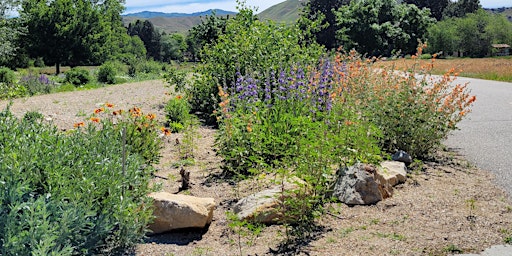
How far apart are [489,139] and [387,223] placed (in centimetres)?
434

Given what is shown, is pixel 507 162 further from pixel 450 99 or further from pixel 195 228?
pixel 195 228

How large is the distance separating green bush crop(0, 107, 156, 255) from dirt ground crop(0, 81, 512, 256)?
315mm

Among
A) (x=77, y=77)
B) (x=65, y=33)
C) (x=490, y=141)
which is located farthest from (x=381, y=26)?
(x=490, y=141)

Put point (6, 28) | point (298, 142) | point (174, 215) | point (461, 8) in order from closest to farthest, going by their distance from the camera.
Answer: point (174, 215) < point (298, 142) < point (6, 28) < point (461, 8)

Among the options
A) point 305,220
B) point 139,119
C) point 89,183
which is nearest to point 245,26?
point 139,119

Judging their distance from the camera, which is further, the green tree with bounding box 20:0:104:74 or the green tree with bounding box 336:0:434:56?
the green tree with bounding box 336:0:434:56

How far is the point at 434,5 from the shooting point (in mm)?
72562

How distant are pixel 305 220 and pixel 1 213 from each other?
2257mm

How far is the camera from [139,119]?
5.90m

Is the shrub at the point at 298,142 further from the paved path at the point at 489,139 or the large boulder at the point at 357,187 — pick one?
the paved path at the point at 489,139

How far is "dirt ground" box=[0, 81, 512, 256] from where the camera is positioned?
3.54 metres

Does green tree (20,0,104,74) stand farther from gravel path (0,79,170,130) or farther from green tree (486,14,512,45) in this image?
green tree (486,14,512,45)

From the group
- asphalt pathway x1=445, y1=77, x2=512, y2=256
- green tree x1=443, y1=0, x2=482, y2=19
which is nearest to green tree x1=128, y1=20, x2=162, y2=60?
green tree x1=443, y1=0, x2=482, y2=19

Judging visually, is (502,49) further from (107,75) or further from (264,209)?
(264,209)
